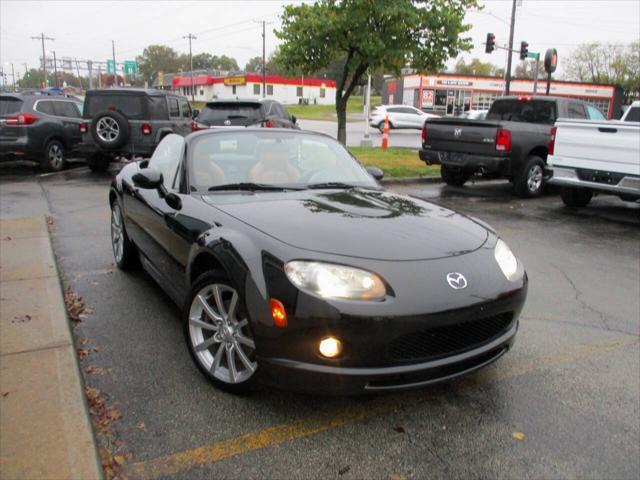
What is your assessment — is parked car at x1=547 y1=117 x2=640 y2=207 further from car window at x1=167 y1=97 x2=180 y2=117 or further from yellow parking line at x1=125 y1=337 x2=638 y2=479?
car window at x1=167 y1=97 x2=180 y2=117

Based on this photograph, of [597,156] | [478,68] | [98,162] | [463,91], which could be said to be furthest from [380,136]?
[478,68]

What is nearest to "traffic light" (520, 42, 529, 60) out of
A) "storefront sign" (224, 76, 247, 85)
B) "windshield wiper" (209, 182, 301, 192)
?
"windshield wiper" (209, 182, 301, 192)

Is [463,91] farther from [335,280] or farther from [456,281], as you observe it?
[335,280]

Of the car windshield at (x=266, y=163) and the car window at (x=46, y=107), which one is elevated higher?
the car window at (x=46, y=107)

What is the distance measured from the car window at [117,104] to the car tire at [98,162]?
929 mm

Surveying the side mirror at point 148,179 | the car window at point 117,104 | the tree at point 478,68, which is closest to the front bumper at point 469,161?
the car window at point 117,104

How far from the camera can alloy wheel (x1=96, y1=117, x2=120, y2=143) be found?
480 inches

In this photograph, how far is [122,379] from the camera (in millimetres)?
3410

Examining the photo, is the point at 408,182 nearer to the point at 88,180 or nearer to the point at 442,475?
the point at 88,180

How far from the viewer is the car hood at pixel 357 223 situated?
2971 millimetres

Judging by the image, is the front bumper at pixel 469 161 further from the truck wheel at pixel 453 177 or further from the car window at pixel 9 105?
the car window at pixel 9 105

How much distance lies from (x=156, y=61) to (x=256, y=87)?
5931cm

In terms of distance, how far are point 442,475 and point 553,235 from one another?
604 centimetres

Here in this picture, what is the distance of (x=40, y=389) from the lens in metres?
3.10
